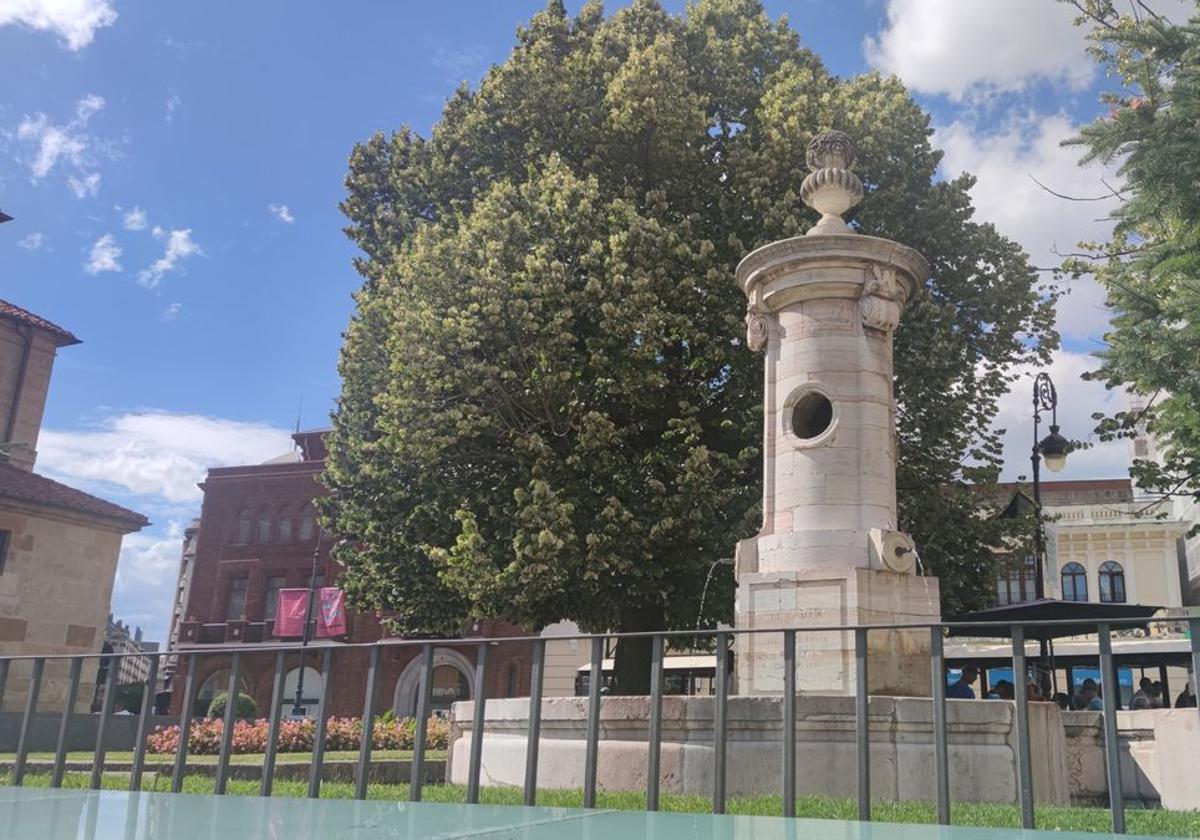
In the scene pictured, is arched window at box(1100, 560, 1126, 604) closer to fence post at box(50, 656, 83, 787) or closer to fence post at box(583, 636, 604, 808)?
fence post at box(583, 636, 604, 808)

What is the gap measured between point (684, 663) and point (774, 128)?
508 inches

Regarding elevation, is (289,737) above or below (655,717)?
below

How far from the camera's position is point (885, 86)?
62.6ft

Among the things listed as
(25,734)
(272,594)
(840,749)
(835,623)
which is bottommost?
(25,734)

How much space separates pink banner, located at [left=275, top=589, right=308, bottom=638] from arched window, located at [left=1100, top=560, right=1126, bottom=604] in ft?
115

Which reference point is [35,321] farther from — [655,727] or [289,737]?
[655,727]

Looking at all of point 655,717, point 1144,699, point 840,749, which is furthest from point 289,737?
point 1144,699

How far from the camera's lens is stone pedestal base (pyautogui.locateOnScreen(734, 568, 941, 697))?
10.6 m

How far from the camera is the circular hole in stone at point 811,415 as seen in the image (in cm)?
1215

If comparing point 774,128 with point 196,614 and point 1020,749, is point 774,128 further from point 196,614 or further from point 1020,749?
point 196,614

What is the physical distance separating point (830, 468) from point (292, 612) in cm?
3463

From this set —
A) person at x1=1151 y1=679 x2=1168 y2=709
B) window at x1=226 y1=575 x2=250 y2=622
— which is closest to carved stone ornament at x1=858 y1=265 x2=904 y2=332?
person at x1=1151 y1=679 x2=1168 y2=709

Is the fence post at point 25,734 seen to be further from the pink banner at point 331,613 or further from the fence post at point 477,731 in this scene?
the pink banner at point 331,613

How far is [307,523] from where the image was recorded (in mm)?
46250
